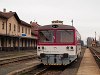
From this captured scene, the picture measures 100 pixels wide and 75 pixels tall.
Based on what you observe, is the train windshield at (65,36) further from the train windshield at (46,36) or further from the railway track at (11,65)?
the railway track at (11,65)

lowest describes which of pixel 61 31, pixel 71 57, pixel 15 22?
pixel 71 57

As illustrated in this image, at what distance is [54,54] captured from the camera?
19.2 metres

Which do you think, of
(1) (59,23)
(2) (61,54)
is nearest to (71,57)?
(2) (61,54)

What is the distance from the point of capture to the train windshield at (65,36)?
1933cm

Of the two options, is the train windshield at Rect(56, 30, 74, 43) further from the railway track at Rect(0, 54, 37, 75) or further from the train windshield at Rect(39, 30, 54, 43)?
the railway track at Rect(0, 54, 37, 75)

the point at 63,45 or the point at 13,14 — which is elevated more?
the point at 13,14

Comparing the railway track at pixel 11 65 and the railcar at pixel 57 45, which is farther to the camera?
the railcar at pixel 57 45

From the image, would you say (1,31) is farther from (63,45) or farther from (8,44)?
(63,45)

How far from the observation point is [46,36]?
19.7m

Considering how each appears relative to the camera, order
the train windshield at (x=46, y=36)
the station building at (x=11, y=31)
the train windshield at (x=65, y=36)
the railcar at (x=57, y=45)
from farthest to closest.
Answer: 1. the station building at (x=11, y=31)
2. the train windshield at (x=46, y=36)
3. the train windshield at (x=65, y=36)
4. the railcar at (x=57, y=45)

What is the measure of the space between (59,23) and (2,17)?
3073cm

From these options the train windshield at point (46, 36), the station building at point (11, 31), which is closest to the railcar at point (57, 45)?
the train windshield at point (46, 36)

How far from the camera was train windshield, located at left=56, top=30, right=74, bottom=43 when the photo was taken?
1933 centimetres

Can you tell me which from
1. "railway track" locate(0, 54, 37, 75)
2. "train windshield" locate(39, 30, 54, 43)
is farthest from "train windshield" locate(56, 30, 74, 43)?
"railway track" locate(0, 54, 37, 75)
